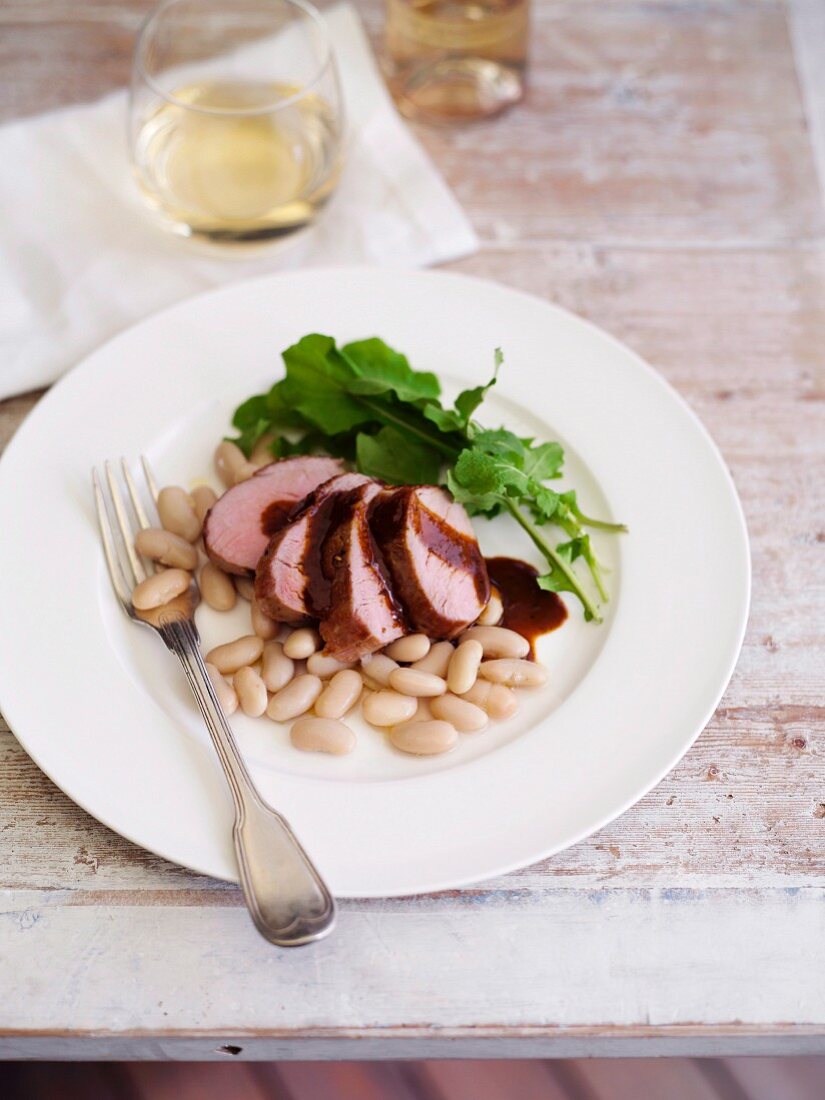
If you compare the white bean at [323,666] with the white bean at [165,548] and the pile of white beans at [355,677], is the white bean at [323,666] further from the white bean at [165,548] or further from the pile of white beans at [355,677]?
the white bean at [165,548]

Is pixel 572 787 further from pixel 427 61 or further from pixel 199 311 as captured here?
pixel 427 61

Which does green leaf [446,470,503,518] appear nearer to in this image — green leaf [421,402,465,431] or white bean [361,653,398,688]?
green leaf [421,402,465,431]

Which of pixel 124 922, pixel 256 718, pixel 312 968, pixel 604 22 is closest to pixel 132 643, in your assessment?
pixel 256 718

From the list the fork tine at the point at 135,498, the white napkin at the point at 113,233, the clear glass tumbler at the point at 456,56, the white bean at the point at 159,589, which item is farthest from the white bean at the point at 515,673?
the clear glass tumbler at the point at 456,56

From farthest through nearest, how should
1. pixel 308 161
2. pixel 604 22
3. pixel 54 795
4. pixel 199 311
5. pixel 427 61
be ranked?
Result: pixel 604 22, pixel 427 61, pixel 308 161, pixel 199 311, pixel 54 795

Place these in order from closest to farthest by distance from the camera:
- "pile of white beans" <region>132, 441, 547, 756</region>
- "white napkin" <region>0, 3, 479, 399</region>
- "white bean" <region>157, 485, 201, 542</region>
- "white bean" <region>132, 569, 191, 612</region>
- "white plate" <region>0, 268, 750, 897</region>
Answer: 1. "white plate" <region>0, 268, 750, 897</region>
2. "pile of white beans" <region>132, 441, 547, 756</region>
3. "white bean" <region>132, 569, 191, 612</region>
4. "white bean" <region>157, 485, 201, 542</region>
5. "white napkin" <region>0, 3, 479, 399</region>

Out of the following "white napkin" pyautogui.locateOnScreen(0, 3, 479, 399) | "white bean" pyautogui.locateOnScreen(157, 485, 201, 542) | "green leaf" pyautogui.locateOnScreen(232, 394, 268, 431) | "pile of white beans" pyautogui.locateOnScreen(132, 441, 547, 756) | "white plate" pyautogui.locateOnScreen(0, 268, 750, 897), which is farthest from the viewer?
"white napkin" pyautogui.locateOnScreen(0, 3, 479, 399)

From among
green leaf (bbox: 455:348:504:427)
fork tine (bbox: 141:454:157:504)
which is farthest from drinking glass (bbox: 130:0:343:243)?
green leaf (bbox: 455:348:504:427)

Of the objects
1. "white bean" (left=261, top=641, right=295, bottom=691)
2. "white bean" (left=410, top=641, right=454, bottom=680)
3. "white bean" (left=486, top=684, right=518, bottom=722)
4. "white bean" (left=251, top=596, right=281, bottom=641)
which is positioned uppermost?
"white bean" (left=251, top=596, right=281, bottom=641)
